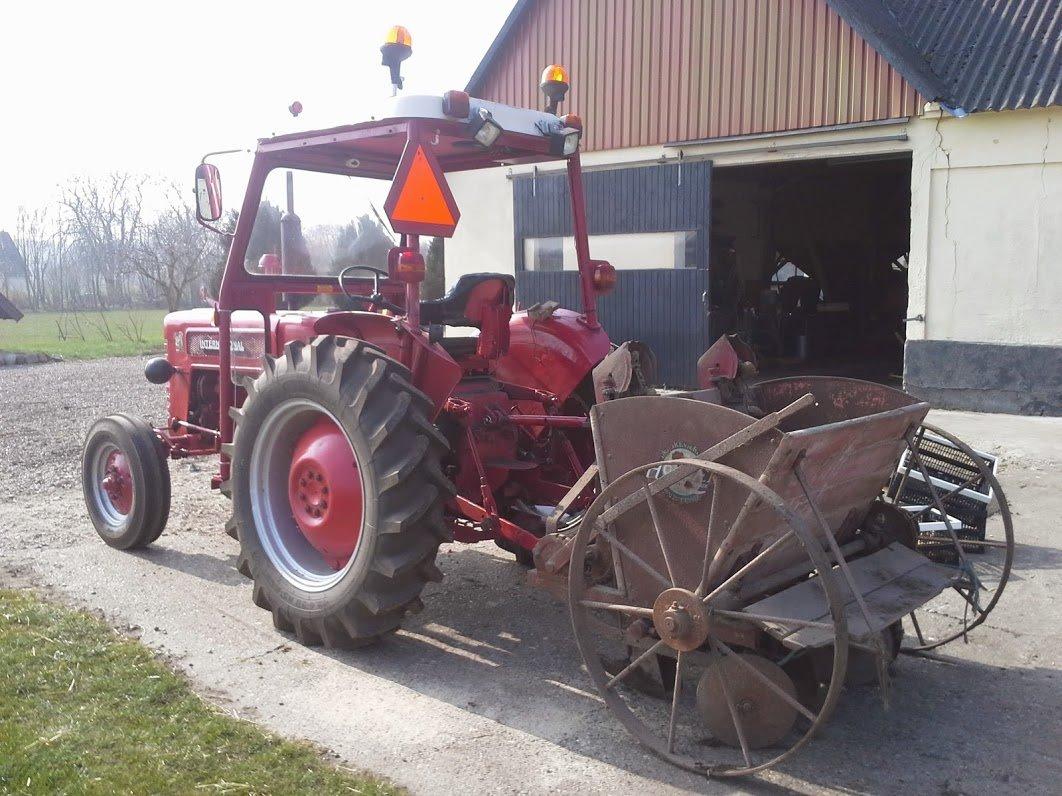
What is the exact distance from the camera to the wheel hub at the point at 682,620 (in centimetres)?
289

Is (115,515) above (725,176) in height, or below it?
below

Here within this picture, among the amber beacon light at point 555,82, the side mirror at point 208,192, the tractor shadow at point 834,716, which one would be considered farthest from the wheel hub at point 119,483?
the amber beacon light at point 555,82

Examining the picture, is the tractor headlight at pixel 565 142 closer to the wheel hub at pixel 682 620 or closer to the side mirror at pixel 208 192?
the side mirror at pixel 208 192

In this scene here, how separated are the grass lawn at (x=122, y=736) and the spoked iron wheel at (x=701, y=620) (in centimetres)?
90

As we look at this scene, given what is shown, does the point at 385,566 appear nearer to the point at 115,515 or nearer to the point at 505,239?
the point at 115,515

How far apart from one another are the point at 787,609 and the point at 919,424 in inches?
41.1

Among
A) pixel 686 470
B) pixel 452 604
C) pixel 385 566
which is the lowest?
pixel 452 604

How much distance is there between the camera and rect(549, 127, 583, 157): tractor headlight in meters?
4.45

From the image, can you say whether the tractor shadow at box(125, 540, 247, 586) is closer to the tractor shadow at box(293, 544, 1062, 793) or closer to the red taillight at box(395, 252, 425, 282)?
the tractor shadow at box(293, 544, 1062, 793)

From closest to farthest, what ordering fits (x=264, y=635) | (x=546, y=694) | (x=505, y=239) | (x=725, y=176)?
1. (x=546, y=694)
2. (x=264, y=635)
3. (x=505, y=239)
4. (x=725, y=176)

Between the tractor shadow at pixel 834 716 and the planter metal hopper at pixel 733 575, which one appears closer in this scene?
the planter metal hopper at pixel 733 575

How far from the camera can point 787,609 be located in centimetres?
294

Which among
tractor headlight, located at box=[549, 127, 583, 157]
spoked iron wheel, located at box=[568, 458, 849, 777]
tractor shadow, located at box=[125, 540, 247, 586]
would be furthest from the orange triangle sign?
tractor shadow, located at box=[125, 540, 247, 586]

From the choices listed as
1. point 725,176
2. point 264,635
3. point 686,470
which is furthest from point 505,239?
point 686,470
